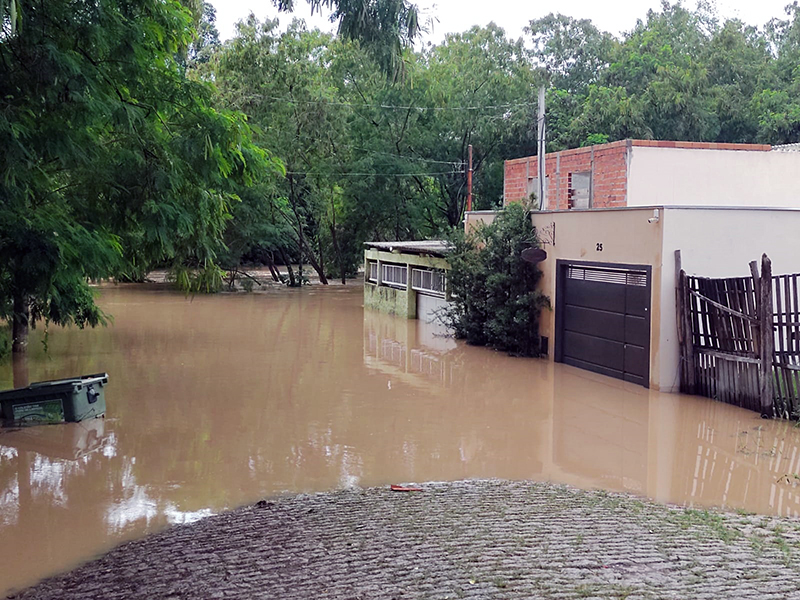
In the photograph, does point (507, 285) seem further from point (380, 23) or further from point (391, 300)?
point (380, 23)

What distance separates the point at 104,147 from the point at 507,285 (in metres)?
10.3

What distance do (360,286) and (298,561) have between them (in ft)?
121

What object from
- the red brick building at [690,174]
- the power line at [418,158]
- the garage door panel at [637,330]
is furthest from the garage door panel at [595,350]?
the power line at [418,158]

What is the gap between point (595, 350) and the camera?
17141 mm

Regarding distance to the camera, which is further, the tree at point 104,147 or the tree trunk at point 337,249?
the tree trunk at point 337,249

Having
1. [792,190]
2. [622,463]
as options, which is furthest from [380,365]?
[792,190]

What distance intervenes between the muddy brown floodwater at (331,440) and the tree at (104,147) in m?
2.29

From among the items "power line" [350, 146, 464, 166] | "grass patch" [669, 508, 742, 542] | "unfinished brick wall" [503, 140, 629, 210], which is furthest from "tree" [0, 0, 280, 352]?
"power line" [350, 146, 464, 166]

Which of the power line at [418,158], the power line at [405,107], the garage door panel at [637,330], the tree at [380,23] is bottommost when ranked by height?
the garage door panel at [637,330]

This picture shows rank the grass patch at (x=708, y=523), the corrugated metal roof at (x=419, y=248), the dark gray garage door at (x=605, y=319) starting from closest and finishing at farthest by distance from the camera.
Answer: the grass patch at (x=708, y=523)
the dark gray garage door at (x=605, y=319)
the corrugated metal roof at (x=419, y=248)

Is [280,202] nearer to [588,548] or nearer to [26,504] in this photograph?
[26,504]

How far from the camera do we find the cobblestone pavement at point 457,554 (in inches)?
205

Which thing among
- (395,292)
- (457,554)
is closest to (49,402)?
(457,554)

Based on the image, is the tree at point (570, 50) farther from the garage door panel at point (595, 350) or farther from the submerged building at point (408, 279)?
the garage door panel at point (595, 350)
